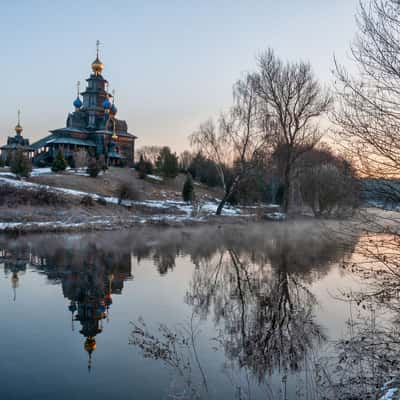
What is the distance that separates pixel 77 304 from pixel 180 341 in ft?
9.85

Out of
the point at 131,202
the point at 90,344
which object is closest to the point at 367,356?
the point at 90,344

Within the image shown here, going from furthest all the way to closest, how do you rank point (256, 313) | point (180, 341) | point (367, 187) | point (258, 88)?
point (258, 88) < point (256, 313) < point (180, 341) < point (367, 187)

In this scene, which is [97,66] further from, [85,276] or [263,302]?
[263,302]

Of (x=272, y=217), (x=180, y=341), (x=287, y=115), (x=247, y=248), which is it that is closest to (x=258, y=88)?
(x=287, y=115)

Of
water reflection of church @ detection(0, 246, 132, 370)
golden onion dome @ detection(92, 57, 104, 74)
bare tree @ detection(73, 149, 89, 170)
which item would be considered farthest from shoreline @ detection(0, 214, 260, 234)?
golden onion dome @ detection(92, 57, 104, 74)

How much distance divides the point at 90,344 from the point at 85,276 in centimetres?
519

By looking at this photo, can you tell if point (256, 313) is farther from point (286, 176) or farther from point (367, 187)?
point (286, 176)

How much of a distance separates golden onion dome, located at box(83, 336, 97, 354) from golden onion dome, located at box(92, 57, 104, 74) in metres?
54.9

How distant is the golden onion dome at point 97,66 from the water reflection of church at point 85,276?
4532cm

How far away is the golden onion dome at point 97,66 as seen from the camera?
5656cm

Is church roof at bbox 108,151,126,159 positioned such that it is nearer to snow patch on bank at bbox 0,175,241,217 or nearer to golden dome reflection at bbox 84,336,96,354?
snow patch on bank at bbox 0,175,241,217

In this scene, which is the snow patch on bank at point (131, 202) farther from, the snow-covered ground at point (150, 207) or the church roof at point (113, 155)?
the church roof at point (113, 155)

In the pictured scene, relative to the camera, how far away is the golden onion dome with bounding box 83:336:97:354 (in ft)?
21.4

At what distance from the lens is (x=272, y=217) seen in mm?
34281
